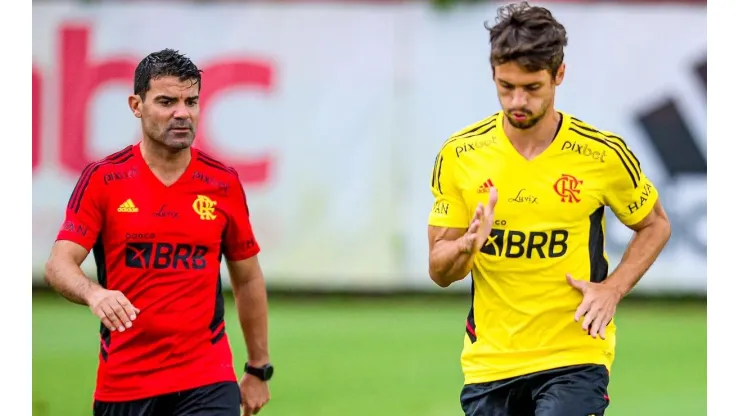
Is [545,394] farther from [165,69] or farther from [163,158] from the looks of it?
[165,69]

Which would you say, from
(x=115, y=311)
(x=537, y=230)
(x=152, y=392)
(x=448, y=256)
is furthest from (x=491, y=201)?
(x=152, y=392)

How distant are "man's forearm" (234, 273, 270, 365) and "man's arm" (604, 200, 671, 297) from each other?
65.0 inches

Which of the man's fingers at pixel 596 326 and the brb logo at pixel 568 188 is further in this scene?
the brb logo at pixel 568 188

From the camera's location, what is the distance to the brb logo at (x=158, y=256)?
5.70 meters

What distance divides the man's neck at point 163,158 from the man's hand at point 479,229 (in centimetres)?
147

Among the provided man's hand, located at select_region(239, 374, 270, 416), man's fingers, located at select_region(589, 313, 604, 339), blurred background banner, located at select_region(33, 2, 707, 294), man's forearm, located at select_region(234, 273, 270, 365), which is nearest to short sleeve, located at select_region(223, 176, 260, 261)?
man's forearm, located at select_region(234, 273, 270, 365)

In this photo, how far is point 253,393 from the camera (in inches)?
239

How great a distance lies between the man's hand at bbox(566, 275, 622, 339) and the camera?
210 inches

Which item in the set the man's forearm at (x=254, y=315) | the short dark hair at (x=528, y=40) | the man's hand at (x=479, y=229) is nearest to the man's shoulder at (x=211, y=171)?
the man's forearm at (x=254, y=315)

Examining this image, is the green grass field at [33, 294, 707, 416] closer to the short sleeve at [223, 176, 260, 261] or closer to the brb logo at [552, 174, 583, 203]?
the short sleeve at [223, 176, 260, 261]

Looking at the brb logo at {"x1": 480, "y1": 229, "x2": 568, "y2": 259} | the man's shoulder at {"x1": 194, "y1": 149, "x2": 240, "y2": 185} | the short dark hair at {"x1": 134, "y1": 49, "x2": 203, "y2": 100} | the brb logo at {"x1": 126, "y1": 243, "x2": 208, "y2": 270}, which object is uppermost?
the short dark hair at {"x1": 134, "y1": 49, "x2": 203, "y2": 100}

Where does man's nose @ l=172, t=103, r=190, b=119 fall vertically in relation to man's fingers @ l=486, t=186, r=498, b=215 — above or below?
above

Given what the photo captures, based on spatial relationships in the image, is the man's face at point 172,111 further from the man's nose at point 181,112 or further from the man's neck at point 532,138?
the man's neck at point 532,138
